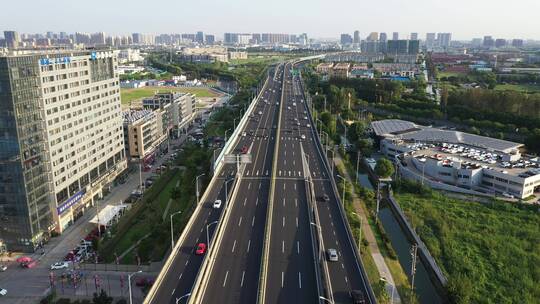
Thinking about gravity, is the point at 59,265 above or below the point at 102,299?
below

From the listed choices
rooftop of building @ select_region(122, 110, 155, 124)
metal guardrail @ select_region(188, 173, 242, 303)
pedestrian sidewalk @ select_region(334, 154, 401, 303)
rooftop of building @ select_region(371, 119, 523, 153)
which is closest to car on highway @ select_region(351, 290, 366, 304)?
pedestrian sidewalk @ select_region(334, 154, 401, 303)

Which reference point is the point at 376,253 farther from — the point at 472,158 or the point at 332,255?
the point at 472,158

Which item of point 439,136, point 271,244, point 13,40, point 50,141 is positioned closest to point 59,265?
point 50,141

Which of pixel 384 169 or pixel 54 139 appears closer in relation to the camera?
pixel 54 139

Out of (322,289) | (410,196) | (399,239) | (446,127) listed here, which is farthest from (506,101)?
(322,289)

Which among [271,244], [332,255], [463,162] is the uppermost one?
[332,255]

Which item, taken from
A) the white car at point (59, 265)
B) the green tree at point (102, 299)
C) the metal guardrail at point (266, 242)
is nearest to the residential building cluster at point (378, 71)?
the metal guardrail at point (266, 242)

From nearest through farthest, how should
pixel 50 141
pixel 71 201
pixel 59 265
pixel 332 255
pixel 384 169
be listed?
pixel 332 255, pixel 59 265, pixel 50 141, pixel 71 201, pixel 384 169
